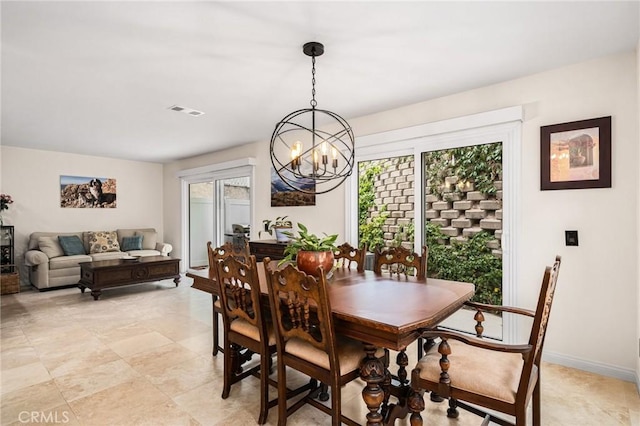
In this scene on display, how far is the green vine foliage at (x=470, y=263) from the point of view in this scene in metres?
3.19

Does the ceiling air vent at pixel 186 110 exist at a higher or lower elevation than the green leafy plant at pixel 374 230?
higher

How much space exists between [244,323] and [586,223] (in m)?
2.66

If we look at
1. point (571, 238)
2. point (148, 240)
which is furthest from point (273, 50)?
point (148, 240)

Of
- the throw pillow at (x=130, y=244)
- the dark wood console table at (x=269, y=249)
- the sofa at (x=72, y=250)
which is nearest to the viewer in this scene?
the dark wood console table at (x=269, y=249)

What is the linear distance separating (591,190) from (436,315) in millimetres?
1947

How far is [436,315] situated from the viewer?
1593 millimetres

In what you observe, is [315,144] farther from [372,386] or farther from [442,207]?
[372,386]

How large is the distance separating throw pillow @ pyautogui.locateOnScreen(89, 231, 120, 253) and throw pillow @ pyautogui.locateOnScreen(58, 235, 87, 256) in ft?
0.58

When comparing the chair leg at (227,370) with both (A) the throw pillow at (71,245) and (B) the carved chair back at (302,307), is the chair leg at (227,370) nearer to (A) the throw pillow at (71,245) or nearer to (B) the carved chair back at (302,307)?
(B) the carved chair back at (302,307)

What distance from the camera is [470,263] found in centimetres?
332

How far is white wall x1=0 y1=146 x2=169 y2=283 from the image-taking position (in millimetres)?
5766

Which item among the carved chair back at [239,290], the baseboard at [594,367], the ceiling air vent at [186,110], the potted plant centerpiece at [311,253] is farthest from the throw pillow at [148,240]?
the baseboard at [594,367]

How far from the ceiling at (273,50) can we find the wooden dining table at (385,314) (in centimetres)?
162

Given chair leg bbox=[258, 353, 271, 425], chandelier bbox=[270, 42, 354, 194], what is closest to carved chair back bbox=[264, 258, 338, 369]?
chair leg bbox=[258, 353, 271, 425]
